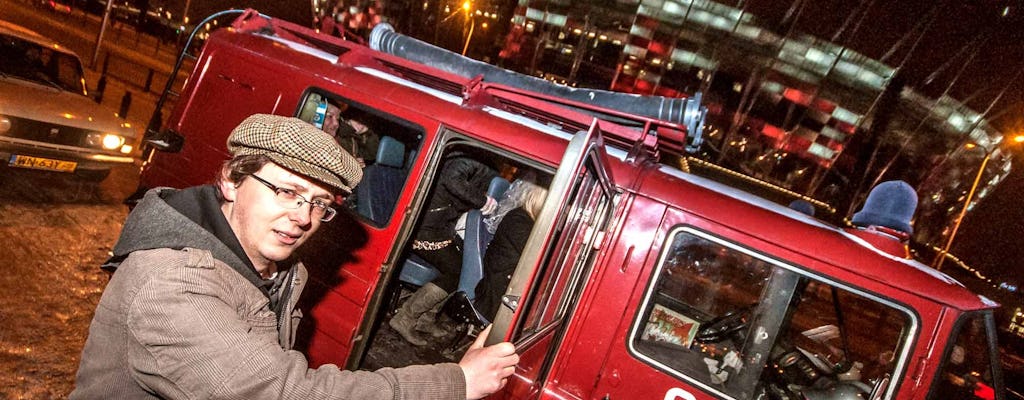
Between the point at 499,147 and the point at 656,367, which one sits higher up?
the point at 499,147

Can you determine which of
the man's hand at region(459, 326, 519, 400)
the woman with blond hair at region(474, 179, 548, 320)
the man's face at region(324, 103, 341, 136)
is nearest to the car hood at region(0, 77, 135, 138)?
the man's face at region(324, 103, 341, 136)

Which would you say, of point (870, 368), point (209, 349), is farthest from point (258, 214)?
point (870, 368)

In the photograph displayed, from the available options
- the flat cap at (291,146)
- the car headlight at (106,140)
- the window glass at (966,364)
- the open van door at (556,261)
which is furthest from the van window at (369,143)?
the car headlight at (106,140)

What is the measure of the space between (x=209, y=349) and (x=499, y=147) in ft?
6.53

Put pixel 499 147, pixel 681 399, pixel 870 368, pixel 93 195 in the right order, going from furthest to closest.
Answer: pixel 93 195 → pixel 870 368 → pixel 499 147 → pixel 681 399

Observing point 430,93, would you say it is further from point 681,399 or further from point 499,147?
point 681,399

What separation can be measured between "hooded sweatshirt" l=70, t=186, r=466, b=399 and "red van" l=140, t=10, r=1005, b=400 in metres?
0.94

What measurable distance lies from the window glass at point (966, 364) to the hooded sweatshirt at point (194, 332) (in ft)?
8.71

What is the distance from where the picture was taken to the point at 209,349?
44.8 inches

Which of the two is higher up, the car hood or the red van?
the red van

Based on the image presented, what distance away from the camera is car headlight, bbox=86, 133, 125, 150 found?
550 centimetres

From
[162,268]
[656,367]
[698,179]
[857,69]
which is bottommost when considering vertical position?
[656,367]

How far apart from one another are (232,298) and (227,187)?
0.43 metres

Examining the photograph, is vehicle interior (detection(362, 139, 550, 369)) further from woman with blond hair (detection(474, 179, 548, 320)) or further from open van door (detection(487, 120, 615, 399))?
open van door (detection(487, 120, 615, 399))
